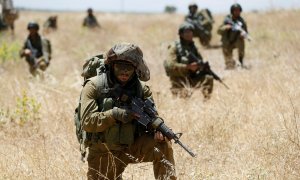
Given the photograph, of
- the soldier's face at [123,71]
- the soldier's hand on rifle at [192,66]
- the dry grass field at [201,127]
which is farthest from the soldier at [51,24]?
the soldier's face at [123,71]

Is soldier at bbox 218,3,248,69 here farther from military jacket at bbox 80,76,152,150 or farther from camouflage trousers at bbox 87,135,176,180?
military jacket at bbox 80,76,152,150

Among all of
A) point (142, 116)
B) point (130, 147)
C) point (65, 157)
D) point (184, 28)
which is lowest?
point (65, 157)

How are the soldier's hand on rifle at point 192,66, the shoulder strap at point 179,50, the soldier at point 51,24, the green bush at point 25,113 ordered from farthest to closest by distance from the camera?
the soldier at point 51,24 < the shoulder strap at point 179,50 < the soldier's hand on rifle at point 192,66 < the green bush at point 25,113

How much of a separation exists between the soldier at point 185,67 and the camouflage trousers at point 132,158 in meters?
3.02

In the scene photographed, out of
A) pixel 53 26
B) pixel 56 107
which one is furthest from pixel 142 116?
pixel 53 26

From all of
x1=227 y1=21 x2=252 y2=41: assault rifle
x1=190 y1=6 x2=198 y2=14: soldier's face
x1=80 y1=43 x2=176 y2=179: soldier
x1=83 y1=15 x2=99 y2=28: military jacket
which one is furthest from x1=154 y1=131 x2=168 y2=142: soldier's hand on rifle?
x1=83 y1=15 x2=99 y2=28: military jacket

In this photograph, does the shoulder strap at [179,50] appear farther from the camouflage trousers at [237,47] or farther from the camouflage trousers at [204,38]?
the camouflage trousers at [204,38]

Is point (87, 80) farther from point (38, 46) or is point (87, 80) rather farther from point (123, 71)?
point (38, 46)

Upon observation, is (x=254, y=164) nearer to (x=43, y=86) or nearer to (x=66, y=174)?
(x=66, y=174)

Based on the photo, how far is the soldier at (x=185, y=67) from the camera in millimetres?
6812

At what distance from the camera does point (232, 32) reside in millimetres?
10523

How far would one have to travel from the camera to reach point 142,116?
138 inches

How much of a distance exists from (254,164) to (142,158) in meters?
1.06

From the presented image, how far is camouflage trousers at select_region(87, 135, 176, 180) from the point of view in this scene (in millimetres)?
3617
